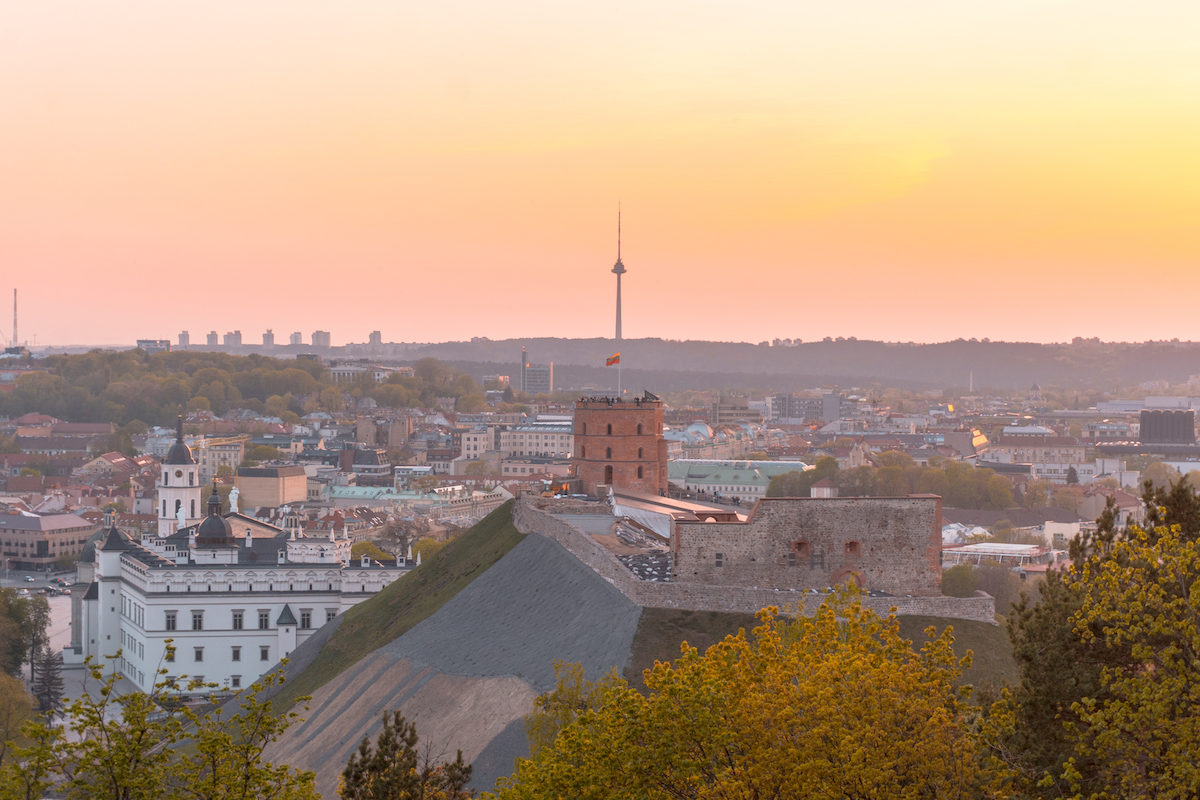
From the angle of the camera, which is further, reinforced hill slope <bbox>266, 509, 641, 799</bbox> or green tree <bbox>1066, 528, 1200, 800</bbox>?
reinforced hill slope <bbox>266, 509, 641, 799</bbox>

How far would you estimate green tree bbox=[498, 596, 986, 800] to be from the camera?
2233cm

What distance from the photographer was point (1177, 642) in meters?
20.9

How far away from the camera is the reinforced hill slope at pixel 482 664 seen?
126 ft

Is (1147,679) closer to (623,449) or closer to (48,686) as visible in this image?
(623,449)

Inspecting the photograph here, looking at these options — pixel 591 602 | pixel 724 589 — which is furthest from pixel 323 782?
pixel 724 589

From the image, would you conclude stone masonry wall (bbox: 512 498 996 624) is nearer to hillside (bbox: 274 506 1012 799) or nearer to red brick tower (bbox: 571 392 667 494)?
hillside (bbox: 274 506 1012 799)

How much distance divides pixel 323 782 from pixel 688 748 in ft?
64.5

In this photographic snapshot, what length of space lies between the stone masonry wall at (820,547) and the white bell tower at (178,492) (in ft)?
161

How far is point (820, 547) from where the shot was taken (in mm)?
42188

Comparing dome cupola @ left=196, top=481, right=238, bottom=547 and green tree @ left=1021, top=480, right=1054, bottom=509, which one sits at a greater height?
dome cupola @ left=196, top=481, right=238, bottom=547

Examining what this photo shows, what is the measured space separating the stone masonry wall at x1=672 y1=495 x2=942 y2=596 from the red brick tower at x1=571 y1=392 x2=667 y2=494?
19538 mm

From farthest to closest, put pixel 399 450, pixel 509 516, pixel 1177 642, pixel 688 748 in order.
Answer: pixel 399 450, pixel 509 516, pixel 688 748, pixel 1177 642

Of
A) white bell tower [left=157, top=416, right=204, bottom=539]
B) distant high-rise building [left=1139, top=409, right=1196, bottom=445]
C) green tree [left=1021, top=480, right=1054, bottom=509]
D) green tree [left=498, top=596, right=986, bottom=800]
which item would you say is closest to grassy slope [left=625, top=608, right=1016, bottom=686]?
green tree [left=498, top=596, right=986, bottom=800]

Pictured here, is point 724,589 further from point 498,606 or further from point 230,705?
point 230,705
